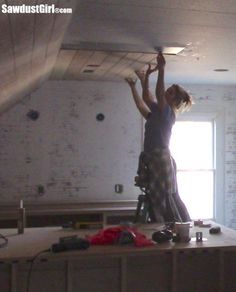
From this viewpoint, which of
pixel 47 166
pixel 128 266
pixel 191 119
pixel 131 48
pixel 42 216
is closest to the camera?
pixel 128 266

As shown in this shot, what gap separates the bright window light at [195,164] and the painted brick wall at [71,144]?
669 mm

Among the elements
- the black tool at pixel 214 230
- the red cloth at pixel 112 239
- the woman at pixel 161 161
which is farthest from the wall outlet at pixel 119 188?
the red cloth at pixel 112 239

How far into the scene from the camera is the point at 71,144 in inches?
200

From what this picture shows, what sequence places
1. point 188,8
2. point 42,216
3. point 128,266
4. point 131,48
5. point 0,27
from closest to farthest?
point 0,27, point 188,8, point 128,266, point 131,48, point 42,216

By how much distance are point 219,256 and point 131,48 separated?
1.65 m

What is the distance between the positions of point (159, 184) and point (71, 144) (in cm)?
227

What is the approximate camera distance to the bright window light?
Result: 5.51 m

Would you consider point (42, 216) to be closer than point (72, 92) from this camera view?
Yes

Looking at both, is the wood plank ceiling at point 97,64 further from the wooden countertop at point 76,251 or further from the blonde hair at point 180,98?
the wooden countertop at point 76,251

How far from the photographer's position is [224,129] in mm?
5578

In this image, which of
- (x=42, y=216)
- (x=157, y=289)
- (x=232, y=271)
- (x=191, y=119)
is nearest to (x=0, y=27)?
(x=157, y=289)

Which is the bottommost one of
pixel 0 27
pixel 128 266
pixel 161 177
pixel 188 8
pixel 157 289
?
pixel 157 289

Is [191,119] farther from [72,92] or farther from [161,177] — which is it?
[161,177]

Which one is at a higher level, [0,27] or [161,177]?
[0,27]
